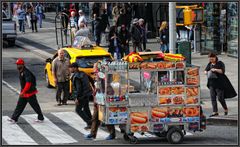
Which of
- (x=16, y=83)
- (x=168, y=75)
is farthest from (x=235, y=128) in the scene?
(x=16, y=83)

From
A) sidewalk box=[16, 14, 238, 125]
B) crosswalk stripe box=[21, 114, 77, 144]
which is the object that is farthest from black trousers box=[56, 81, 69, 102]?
sidewalk box=[16, 14, 238, 125]

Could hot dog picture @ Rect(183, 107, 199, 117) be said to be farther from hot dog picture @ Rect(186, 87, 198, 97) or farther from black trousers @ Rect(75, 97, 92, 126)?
black trousers @ Rect(75, 97, 92, 126)

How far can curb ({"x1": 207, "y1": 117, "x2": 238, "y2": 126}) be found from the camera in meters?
17.2

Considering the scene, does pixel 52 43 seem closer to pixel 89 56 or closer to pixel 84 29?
pixel 84 29

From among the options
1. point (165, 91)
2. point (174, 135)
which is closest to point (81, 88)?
point (165, 91)

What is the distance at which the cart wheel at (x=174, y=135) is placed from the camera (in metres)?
15.0

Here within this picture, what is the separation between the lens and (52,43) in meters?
38.4

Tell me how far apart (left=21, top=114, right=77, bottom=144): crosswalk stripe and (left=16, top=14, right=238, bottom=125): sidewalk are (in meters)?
3.71

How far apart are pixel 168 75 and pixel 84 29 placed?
1365cm

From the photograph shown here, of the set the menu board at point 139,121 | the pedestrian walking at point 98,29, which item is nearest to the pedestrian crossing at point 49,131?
the menu board at point 139,121

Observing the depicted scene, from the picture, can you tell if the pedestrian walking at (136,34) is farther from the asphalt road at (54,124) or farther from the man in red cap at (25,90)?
the man in red cap at (25,90)

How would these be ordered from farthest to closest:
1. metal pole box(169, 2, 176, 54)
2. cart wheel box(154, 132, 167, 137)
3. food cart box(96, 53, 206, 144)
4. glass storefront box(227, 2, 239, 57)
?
glass storefront box(227, 2, 239, 57) < metal pole box(169, 2, 176, 54) < cart wheel box(154, 132, 167, 137) < food cart box(96, 53, 206, 144)

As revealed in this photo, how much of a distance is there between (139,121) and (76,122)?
129 inches

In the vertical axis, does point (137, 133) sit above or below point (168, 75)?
below
